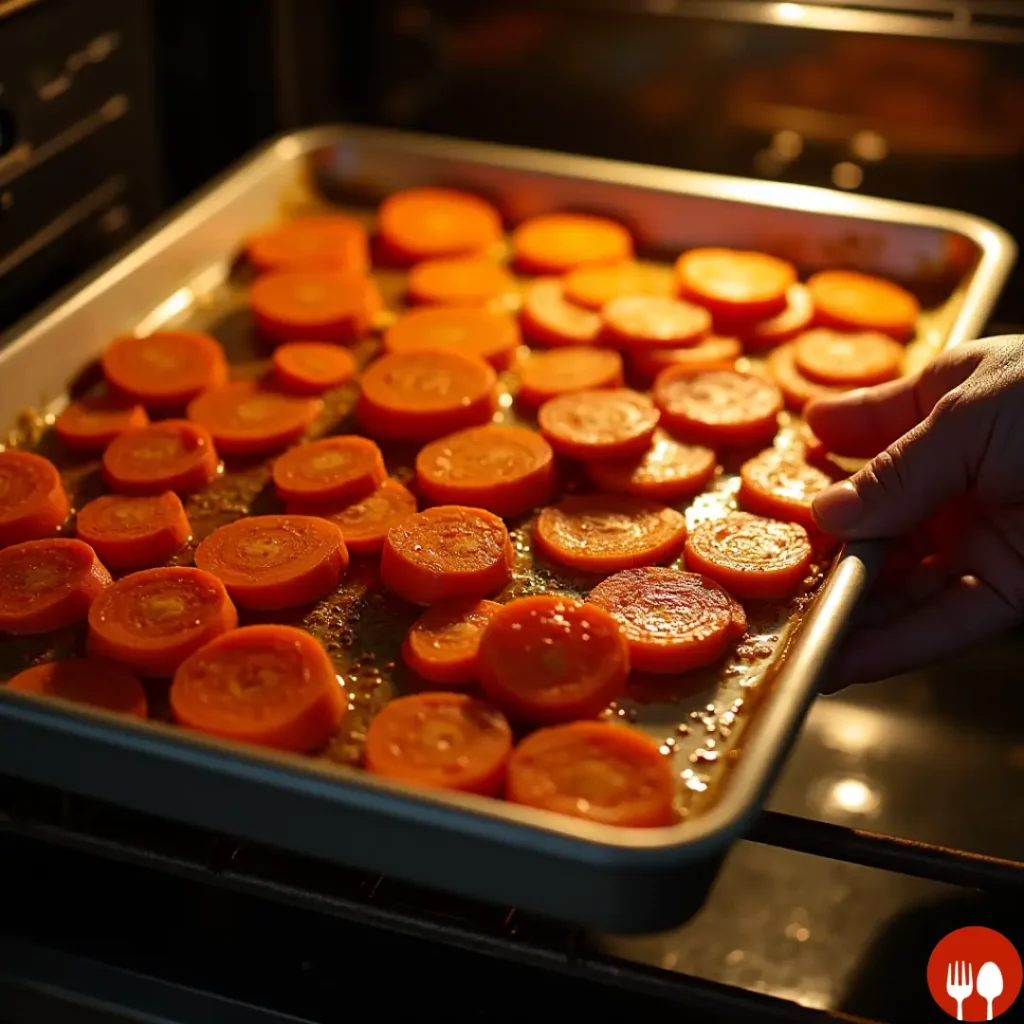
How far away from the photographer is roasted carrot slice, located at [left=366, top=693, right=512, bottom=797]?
1.03m

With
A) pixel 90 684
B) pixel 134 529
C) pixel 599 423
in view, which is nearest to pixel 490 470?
pixel 599 423

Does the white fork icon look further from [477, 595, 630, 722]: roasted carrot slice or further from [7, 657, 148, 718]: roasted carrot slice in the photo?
[7, 657, 148, 718]: roasted carrot slice

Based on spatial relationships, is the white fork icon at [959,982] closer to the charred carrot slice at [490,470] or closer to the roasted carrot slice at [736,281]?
the charred carrot slice at [490,470]

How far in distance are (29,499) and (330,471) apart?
0.97 feet

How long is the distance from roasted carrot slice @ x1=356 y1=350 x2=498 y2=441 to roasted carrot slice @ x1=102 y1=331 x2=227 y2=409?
0.19 meters

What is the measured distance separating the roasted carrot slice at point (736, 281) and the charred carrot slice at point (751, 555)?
417 mm

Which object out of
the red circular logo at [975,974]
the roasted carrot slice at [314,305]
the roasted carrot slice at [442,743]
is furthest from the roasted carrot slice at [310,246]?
the red circular logo at [975,974]

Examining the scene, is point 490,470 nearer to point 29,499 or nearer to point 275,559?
point 275,559

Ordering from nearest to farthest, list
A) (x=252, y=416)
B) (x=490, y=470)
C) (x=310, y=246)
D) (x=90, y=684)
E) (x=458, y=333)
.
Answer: (x=90, y=684) < (x=490, y=470) < (x=252, y=416) < (x=458, y=333) < (x=310, y=246)

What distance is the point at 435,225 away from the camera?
1.87 meters

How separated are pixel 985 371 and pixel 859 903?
1.75 ft

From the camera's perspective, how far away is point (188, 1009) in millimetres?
1116

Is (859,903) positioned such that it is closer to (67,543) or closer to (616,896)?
(616,896)

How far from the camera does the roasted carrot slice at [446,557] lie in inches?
49.1
